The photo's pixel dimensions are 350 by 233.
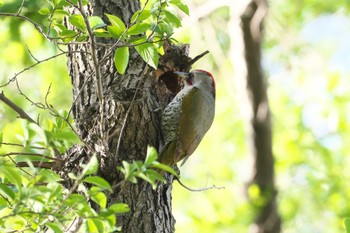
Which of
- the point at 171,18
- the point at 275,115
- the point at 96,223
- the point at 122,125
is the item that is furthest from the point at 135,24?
the point at 275,115

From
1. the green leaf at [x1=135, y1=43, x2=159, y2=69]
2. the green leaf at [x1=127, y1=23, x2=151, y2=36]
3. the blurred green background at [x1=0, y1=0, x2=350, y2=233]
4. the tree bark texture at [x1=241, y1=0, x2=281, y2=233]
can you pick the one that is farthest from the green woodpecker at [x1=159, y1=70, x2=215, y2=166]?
the tree bark texture at [x1=241, y1=0, x2=281, y2=233]

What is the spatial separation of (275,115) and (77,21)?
772cm

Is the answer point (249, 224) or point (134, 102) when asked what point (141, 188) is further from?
point (249, 224)

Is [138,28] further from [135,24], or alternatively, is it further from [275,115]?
[275,115]

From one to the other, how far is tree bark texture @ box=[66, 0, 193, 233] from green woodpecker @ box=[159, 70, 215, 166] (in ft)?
0.57

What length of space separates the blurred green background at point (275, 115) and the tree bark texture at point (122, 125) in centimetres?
268

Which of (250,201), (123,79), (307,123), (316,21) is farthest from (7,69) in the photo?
(316,21)

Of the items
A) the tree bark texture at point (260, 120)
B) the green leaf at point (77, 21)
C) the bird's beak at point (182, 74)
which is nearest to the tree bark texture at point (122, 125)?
the green leaf at point (77, 21)

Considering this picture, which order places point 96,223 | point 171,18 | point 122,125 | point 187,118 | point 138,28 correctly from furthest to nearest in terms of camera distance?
point 187,118 → point 122,125 → point 171,18 → point 138,28 → point 96,223

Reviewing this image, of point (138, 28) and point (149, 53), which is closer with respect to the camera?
point (138, 28)

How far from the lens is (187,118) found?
163 inches

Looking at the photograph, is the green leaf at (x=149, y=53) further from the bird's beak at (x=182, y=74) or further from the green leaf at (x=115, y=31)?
the bird's beak at (x=182, y=74)

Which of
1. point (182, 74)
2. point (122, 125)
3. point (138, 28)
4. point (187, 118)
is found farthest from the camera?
point (182, 74)

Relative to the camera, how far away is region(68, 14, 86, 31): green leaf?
2736 millimetres
